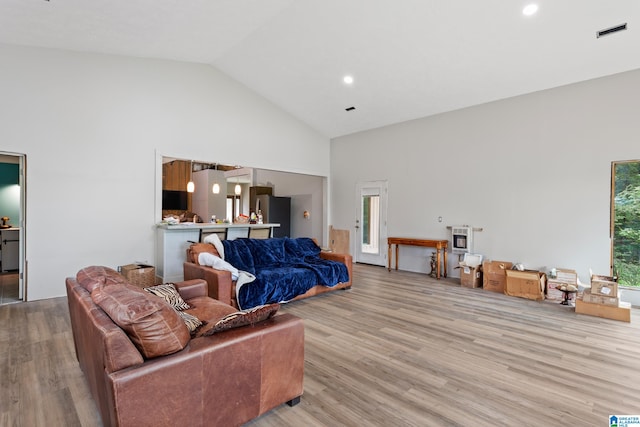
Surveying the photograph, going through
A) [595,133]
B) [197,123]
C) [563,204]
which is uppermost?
[197,123]

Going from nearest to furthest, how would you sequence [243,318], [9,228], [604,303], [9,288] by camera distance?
[243,318], [604,303], [9,288], [9,228]

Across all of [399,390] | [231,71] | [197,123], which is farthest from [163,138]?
[399,390]

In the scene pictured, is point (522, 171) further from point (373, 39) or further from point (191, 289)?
point (191, 289)

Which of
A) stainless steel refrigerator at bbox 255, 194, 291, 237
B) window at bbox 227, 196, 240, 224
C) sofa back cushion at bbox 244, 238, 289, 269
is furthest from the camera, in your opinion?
window at bbox 227, 196, 240, 224

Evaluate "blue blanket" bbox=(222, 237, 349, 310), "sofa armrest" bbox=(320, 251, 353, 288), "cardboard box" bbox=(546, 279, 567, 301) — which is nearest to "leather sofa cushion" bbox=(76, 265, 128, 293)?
"blue blanket" bbox=(222, 237, 349, 310)

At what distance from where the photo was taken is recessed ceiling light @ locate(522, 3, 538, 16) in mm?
3635

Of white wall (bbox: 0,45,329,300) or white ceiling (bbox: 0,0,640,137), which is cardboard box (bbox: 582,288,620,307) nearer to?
white ceiling (bbox: 0,0,640,137)

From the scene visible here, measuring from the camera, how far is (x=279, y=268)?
4598 millimetres

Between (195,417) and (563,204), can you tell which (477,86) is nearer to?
(563,204)

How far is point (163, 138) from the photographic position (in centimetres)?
556

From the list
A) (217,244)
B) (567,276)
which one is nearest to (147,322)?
(217,244)

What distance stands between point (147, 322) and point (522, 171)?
5.91m

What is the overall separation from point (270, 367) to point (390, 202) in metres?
5.79

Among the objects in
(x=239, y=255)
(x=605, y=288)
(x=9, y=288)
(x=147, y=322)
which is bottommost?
→ (x=9, y=288)
